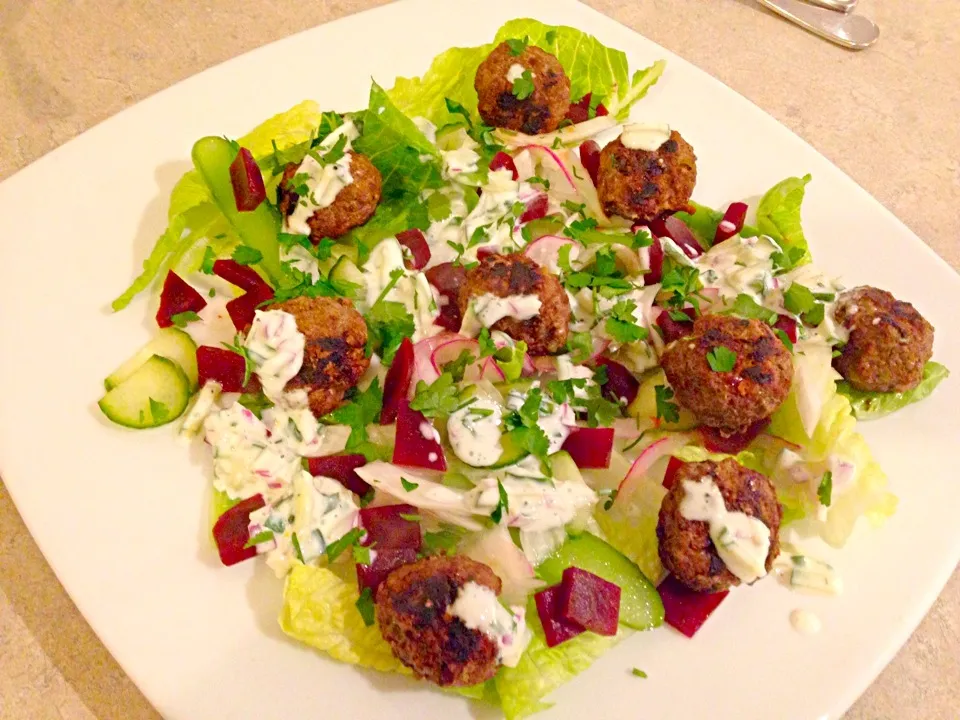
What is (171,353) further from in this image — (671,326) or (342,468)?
(671,326)

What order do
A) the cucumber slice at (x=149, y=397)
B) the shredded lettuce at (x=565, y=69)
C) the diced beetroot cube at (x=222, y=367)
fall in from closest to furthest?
the cucumber slice at (x=149, y=397) < the diced beetroot cube at (x=222, y=367) < the shredded lettuce at (x=565, y=69)

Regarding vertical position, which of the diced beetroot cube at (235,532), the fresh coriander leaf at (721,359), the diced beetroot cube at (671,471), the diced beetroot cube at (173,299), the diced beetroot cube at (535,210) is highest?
the diced beetroot cube at (173,299)

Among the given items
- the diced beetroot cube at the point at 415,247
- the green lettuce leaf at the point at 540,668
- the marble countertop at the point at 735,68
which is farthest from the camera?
the marble countertop at the point at 735,68

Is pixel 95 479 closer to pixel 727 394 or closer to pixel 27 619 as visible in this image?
pixel 27 619

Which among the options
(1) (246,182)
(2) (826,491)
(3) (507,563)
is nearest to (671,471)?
(2) (826,491)

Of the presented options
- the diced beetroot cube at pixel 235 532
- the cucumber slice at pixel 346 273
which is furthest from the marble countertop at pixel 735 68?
the diced beetroot cube at pixel 235 532

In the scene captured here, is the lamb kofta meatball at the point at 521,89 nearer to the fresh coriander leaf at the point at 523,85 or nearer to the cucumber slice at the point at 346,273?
the fresh coriander leaf at the point at 523,85

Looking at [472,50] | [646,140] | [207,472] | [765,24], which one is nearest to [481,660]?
[207,472]

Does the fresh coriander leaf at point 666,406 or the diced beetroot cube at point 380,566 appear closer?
the diced beetroot cube at point 380,566

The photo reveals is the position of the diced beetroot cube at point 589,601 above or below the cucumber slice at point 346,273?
below
